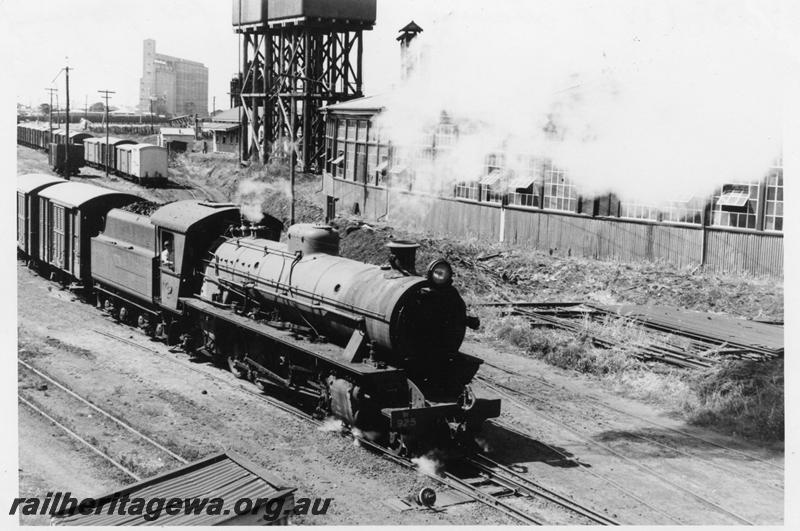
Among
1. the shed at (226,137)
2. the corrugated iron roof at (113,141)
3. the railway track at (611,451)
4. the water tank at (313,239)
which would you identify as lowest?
the railway track at (611,451)

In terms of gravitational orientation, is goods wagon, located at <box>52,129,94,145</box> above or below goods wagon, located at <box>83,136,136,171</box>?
above

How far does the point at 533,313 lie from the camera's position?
2227 cm

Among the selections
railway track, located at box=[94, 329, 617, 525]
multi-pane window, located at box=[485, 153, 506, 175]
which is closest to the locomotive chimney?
railway track, located at box=[94, 329, 617, 525]

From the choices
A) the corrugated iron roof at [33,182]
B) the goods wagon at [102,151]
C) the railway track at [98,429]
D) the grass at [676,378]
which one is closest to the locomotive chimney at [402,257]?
the railway track at [98,429]

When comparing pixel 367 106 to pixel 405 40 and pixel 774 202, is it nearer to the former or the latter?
pixel 405 40

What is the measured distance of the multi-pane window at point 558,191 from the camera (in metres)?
27.8

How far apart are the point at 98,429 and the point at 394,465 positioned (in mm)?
5764

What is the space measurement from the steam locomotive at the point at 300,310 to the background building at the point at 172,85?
85.8m

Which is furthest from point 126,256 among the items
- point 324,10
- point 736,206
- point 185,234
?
point 324,10

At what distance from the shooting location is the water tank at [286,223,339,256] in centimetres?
1602

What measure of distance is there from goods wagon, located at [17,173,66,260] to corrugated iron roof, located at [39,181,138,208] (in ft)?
3.02

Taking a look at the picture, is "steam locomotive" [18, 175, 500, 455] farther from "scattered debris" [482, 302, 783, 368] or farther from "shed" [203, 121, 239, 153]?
"shed" [203, 121, 239, 153]

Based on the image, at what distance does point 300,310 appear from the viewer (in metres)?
15.2

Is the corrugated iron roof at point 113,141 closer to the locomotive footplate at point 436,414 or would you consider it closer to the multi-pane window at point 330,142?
the multi-pane window at point 330,142
